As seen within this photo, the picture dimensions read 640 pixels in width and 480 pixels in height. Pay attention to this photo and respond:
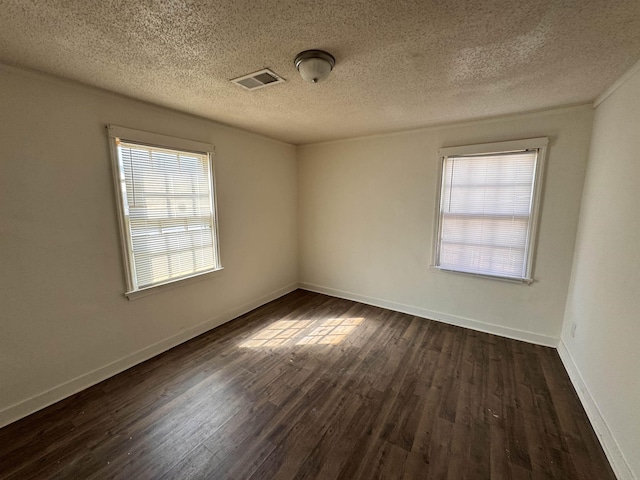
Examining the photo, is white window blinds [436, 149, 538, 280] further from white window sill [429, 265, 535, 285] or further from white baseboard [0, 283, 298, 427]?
white baseboard [0, 283, 298, 427]

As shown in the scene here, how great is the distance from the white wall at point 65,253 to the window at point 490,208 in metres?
2.99

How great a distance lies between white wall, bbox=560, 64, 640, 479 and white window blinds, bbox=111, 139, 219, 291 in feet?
11.8

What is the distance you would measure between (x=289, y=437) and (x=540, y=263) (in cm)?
298

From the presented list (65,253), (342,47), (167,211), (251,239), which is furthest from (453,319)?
(65,253)

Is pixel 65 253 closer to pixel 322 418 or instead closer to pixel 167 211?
pixel 167 211

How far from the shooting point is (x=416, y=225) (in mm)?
3504

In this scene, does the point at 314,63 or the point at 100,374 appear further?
the point at 100,374

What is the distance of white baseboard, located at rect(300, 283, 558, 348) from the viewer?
2908mm

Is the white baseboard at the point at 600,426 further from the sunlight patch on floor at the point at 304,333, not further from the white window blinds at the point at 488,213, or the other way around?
the sunlight patch on floor at the point at 304,333

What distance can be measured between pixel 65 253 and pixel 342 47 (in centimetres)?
252

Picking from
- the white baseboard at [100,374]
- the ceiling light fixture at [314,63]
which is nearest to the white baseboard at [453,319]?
the white baseboard at [100,374]

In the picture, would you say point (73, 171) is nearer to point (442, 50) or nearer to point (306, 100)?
point (306, 100)

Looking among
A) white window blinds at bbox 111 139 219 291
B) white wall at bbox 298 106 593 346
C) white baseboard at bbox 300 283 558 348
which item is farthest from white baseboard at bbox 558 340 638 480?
white window blinds at bbox 111 139 219 291

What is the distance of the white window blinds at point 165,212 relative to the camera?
2.42 m
